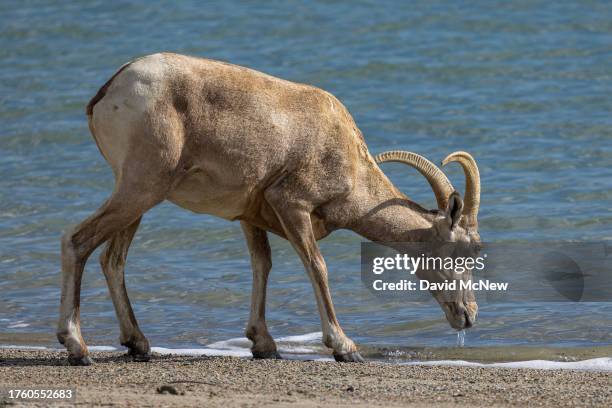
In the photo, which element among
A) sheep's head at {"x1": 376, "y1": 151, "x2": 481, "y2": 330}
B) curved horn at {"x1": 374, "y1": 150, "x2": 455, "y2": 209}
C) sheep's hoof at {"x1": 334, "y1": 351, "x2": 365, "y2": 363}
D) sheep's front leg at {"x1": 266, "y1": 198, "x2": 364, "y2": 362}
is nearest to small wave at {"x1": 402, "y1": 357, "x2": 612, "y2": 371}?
sheep's head at {"x1": 376, "y1": 151, "x2": 481, "y2": 330}

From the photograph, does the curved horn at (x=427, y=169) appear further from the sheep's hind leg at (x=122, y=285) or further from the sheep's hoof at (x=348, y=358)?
the sheep's hind leg at (x=122, y=285)

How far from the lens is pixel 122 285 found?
33.0ft

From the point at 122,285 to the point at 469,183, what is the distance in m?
2.88

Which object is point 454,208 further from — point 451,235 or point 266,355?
point 266,355

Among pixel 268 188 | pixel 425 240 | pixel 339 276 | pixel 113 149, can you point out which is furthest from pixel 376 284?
pixel 113 149

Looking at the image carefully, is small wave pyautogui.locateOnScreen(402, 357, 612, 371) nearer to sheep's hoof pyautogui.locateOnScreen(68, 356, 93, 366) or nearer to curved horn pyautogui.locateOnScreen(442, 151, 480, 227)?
curved horn pyautogui.locateOnScreen(442, 151, 480, 227)

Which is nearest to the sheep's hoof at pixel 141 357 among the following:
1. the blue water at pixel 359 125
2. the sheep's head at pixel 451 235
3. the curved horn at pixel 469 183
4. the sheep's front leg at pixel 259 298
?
the sheep's front leg at pixel 259 298

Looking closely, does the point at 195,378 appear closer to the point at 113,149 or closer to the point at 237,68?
the point at 113,149

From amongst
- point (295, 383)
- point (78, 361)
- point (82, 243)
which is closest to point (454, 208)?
point (295, 383)

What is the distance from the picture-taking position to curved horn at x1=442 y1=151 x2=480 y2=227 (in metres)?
10.1

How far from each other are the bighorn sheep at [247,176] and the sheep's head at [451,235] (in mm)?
12

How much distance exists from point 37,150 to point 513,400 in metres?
12.4

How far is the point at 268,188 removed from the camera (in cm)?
988

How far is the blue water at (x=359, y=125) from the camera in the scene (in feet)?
39.3
